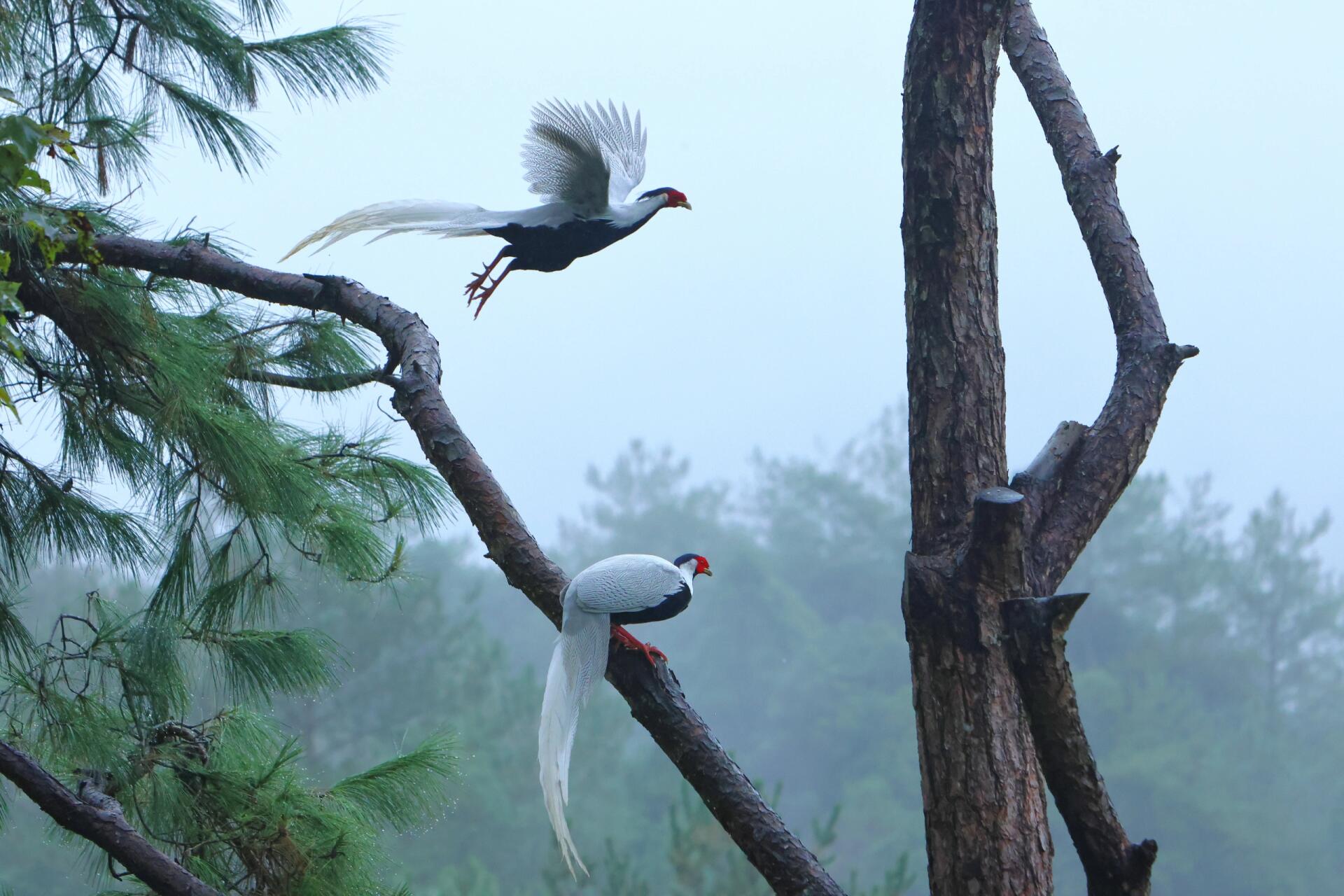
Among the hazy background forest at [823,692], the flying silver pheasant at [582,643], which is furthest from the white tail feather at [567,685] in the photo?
the hazy background forest at [823,692]

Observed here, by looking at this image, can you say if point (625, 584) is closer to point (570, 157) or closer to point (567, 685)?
point (567, 685)

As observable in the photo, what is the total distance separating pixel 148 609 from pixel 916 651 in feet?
2.80

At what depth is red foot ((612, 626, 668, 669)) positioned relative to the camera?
1.02 m

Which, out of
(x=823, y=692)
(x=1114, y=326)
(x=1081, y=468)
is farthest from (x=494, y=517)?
(x=823, y=692)

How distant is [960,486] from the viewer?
94cm

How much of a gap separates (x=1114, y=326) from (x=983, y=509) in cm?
43

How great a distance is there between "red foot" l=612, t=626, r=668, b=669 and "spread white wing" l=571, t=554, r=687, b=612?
0.02 meters

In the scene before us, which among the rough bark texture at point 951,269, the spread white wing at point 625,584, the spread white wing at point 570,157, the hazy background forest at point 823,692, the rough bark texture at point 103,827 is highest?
the hazy background forest at point 823,692

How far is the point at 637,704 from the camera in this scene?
100 centimetres

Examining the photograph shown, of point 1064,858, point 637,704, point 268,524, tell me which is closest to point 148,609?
point 268,524

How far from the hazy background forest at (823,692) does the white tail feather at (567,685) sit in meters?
4.07

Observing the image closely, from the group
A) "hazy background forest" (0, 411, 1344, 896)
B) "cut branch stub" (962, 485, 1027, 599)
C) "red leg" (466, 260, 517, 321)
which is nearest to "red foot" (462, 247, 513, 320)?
"red leg" (466, 260, 517, 321)

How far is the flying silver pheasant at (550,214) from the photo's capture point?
1277 millimetres

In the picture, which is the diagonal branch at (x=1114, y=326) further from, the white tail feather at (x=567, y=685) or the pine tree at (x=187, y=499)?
the pine tree at (x=187, y=499)
